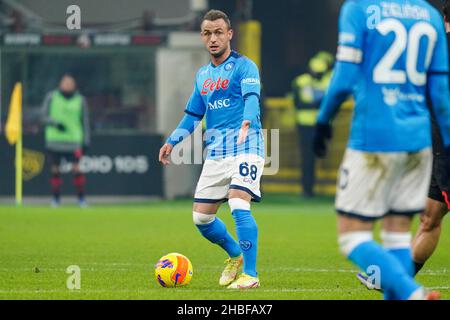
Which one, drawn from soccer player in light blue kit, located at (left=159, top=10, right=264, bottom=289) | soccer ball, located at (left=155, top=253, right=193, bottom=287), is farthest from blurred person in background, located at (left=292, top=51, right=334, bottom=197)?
soccer ball, located at (left=155, top=253, right=193, bottom=287)

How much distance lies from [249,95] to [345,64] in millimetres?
2480

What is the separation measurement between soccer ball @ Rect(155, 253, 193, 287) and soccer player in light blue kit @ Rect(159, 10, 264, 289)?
338 mm

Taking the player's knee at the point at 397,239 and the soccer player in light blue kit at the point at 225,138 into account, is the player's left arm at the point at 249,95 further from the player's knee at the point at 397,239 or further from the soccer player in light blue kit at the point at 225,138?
the player's knee at the point at 397,239

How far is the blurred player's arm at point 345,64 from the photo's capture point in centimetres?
616

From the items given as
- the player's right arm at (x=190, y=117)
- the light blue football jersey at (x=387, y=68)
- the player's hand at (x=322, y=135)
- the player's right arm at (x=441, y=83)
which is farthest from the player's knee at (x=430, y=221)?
the player's hand at (x=322, y=135)

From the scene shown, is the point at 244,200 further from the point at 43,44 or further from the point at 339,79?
the point at 43,44

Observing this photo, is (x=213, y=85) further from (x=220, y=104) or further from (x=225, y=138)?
(x=225, y=138)

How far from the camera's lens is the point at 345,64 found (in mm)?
6164

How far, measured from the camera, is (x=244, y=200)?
28.4 ft

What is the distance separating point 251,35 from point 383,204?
15.5 meters

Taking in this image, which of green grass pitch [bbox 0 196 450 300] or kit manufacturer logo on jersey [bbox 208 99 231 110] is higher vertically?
kit manufacturer logo on jersey [bbox 208 99 231 110]

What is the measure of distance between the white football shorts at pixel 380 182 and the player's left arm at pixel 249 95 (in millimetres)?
1999

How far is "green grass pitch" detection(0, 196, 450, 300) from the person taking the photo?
827cm

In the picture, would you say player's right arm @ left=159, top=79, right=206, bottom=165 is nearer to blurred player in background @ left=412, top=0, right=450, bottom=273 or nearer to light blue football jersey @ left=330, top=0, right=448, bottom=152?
blurred player in background @ left=412, top=0, right=450, bottom=273
